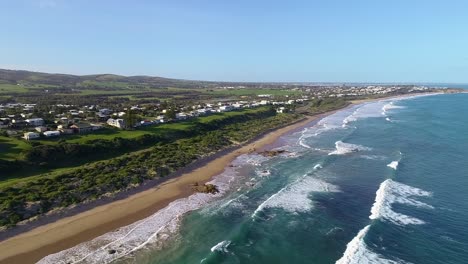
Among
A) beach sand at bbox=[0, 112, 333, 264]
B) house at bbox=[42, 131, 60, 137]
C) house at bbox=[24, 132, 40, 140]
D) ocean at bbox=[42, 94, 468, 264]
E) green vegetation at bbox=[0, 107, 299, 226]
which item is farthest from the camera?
house at bbox=[42, 131, 60, 137]

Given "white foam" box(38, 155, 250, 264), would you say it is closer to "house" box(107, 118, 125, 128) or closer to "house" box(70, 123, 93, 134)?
"house" box(70, 123, 93, 134)

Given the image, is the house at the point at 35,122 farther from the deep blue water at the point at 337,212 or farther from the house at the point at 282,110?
the house at the point at 282,110

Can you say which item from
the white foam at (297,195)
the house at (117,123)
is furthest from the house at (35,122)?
the white foam at (297,195)

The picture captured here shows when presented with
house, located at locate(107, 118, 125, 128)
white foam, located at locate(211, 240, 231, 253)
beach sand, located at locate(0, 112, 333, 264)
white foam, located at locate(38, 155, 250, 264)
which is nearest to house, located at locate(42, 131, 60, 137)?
house, located at locate(107, 118, 125, 128)

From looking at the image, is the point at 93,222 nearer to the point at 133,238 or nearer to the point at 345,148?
the point at 133,238

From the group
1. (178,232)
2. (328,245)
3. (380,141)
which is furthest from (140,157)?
(380,141)

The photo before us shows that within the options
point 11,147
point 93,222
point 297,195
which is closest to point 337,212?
point 297,195
